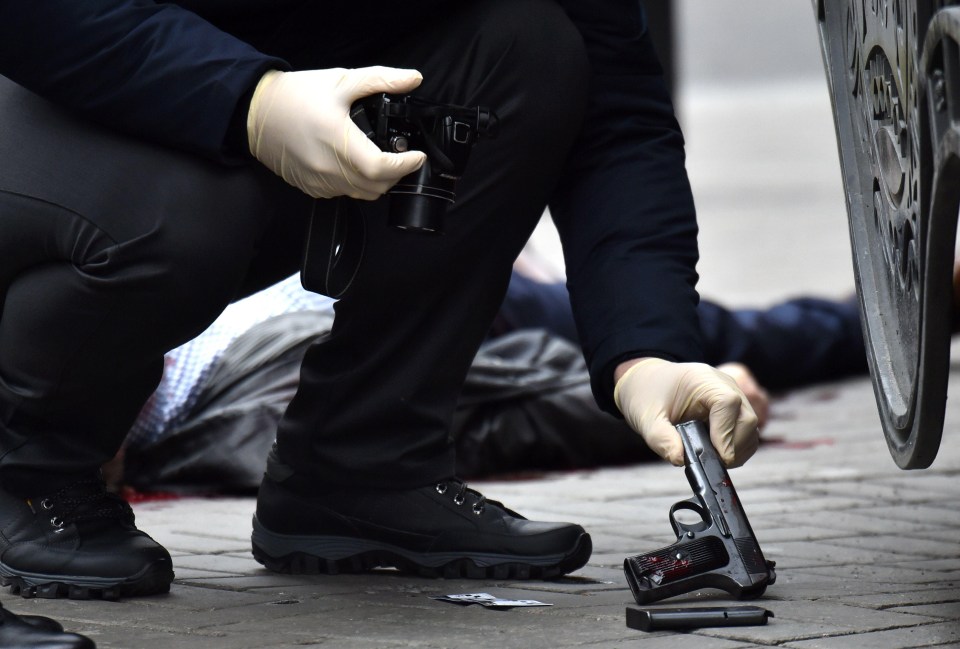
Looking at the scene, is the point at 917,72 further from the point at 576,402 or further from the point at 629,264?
the point at 576,402

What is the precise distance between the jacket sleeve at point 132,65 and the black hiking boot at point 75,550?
21.4 inches

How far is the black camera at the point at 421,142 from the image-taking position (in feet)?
6.43

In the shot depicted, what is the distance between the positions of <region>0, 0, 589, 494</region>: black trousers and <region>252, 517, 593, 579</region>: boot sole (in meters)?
0.10

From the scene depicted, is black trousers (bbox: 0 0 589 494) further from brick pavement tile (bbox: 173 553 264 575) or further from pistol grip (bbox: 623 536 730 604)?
pistol grip (bbox: 623 536 730 604)

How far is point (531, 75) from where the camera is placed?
2.24m

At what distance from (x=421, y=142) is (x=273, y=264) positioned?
0.46 m

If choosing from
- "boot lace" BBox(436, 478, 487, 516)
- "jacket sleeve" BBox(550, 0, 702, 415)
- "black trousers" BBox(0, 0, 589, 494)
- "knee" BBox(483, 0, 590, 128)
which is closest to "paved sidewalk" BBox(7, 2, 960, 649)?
"boot lace" BBox(436, 478, 487, 516)

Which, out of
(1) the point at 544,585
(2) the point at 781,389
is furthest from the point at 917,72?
(2) the point at 781,389

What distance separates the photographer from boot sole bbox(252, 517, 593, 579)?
2264 mm

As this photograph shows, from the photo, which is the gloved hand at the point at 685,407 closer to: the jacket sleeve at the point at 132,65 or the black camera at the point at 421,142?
the black camera at the point at 421,142

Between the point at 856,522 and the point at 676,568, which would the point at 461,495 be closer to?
the point at 676,568

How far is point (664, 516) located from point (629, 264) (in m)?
0.76

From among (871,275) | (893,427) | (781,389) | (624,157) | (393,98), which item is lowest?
(781,389)

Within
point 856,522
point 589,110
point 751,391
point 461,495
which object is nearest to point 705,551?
point 461,495
